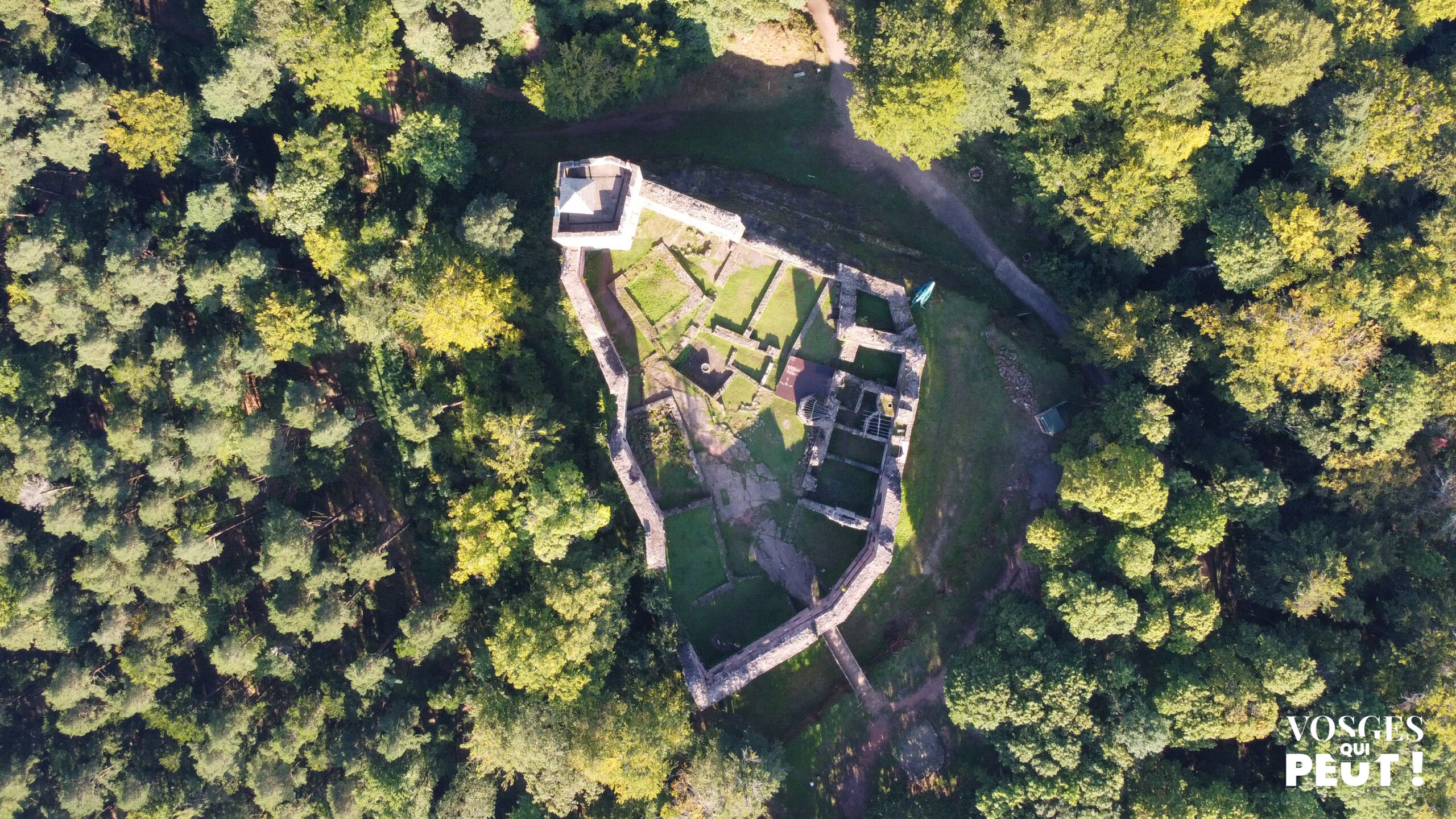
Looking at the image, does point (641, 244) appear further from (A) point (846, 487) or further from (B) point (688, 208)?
(A) point (846, 487)

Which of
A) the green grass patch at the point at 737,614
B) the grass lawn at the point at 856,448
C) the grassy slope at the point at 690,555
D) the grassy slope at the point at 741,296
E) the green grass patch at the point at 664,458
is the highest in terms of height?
the grassy slope at the point at 741,296

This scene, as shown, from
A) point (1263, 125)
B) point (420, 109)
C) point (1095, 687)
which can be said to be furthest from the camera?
point (420, 109)

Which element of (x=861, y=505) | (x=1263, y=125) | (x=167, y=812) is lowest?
(x=167, y=812)

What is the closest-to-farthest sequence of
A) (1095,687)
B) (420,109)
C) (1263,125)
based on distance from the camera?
(1095,687)
(1263,125)
(420,109)

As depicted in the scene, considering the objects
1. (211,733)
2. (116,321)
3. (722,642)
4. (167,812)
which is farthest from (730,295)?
(167,812)

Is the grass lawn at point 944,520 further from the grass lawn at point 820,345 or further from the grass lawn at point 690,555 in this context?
the grass lawn at point 690,555

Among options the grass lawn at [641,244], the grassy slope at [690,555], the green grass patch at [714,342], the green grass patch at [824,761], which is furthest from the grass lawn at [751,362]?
the green grass patch at [824,761]

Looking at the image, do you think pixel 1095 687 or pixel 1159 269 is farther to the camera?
pixel 1159 269

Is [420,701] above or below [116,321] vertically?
below

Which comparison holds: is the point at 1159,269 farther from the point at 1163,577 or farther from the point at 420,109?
the point at 420,109
